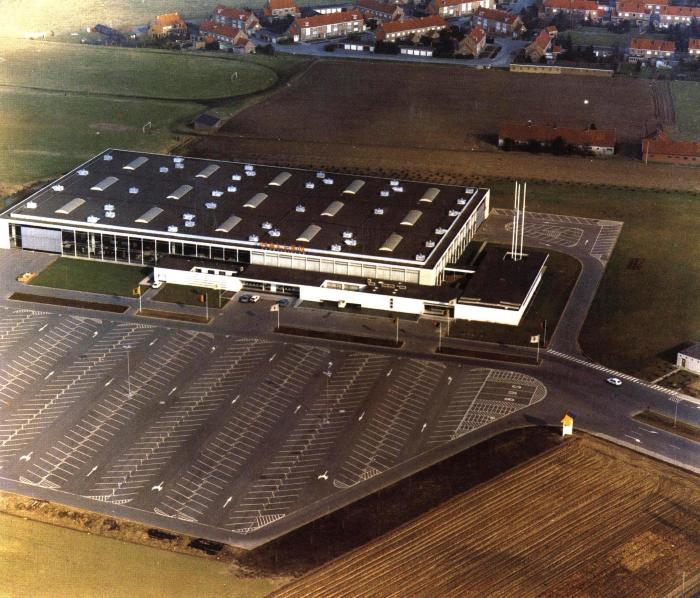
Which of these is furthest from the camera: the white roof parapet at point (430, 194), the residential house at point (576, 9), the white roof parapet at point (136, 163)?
the residential house at point (576, 9)

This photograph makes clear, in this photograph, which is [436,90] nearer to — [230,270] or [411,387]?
[230,270]

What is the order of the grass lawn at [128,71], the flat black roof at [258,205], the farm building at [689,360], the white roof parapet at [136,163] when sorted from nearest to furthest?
the farm building at [689,360]
the flat black roof at [258,205]
the white roof parapet at [136,163]
the grass lawn at [128,71]

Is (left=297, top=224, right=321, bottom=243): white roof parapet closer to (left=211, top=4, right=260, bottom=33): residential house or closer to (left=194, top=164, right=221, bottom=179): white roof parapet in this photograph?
(left=194, top=164, right=221, bottom=179): white roof parapet

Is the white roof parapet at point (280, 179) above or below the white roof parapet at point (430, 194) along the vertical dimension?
above

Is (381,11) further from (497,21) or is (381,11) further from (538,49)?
(538,49)

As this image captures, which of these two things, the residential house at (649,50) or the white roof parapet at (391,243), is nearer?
the white roof parapet at (391,243)

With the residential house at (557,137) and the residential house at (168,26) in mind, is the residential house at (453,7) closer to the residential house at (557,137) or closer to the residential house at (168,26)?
the residential house at (168,26)

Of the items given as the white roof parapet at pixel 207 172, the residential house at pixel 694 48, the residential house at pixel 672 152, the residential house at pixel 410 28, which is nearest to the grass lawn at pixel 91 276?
the white roof parapet at pixel 207 172
